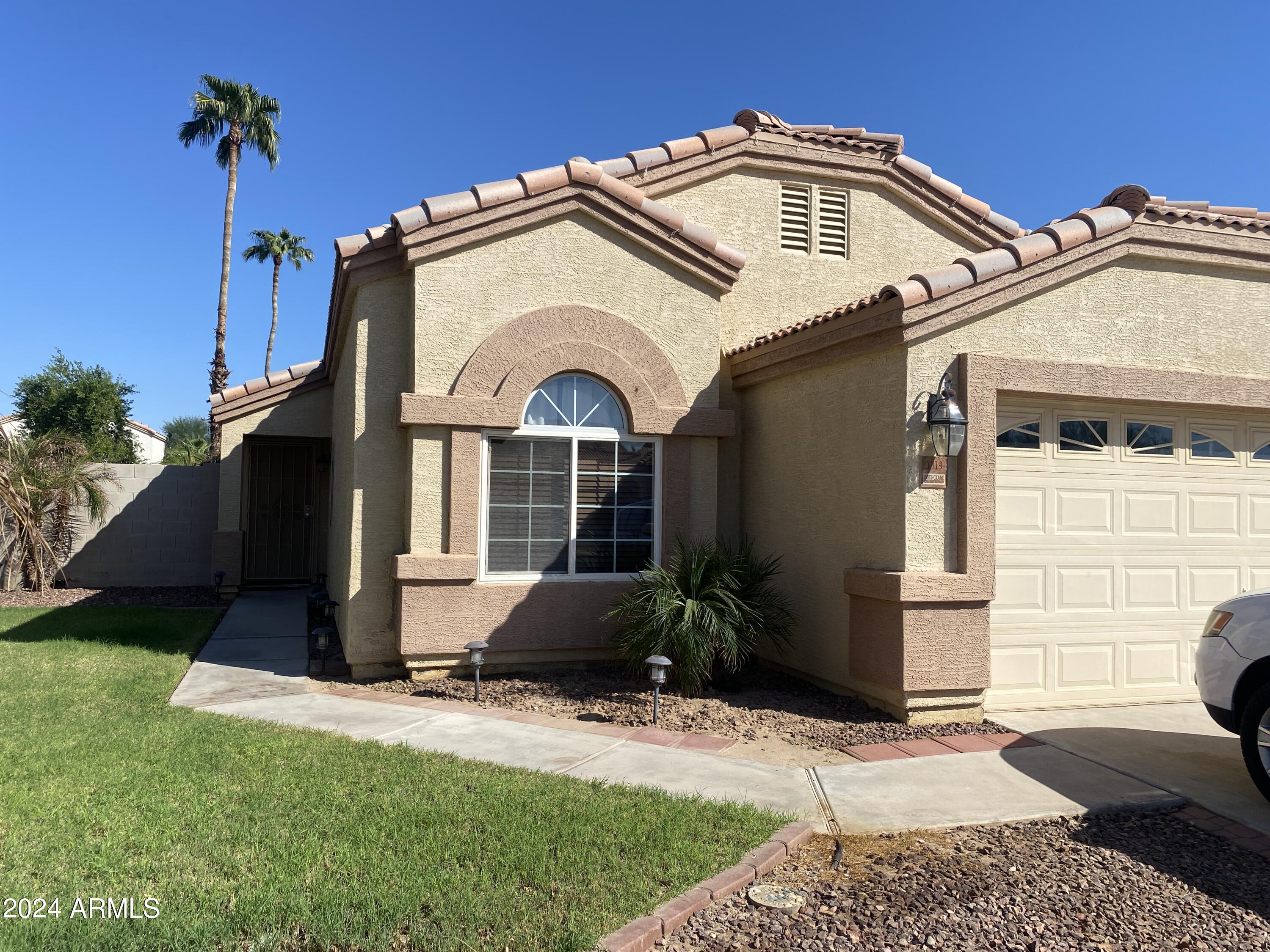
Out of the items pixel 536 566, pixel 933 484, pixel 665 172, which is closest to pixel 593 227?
pixel 665 172

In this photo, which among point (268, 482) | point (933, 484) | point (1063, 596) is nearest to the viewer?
point (933, 484)

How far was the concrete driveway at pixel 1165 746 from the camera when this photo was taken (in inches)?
214

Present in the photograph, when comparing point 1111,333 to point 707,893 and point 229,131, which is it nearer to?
point 707,893

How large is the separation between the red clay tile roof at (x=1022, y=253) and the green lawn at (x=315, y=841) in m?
4.31

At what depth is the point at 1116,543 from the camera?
764 cm

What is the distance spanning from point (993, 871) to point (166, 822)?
426 cm

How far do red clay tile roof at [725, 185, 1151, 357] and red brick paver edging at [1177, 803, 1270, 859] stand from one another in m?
3.99

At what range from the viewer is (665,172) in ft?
33.0

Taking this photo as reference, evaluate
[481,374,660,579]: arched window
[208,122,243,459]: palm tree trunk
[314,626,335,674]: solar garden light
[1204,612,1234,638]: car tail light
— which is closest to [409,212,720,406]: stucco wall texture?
[481,374,660,579]: arched window

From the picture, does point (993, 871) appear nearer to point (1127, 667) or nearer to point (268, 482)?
point (1127, 667)

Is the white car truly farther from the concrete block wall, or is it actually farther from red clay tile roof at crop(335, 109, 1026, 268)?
the concrete block wall

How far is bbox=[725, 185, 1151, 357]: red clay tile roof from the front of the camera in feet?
22.8

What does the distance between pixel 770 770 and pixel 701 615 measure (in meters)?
1.87

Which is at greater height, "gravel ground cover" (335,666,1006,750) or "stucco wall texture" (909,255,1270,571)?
"stucco wall texture" (909,255,1270,571)
